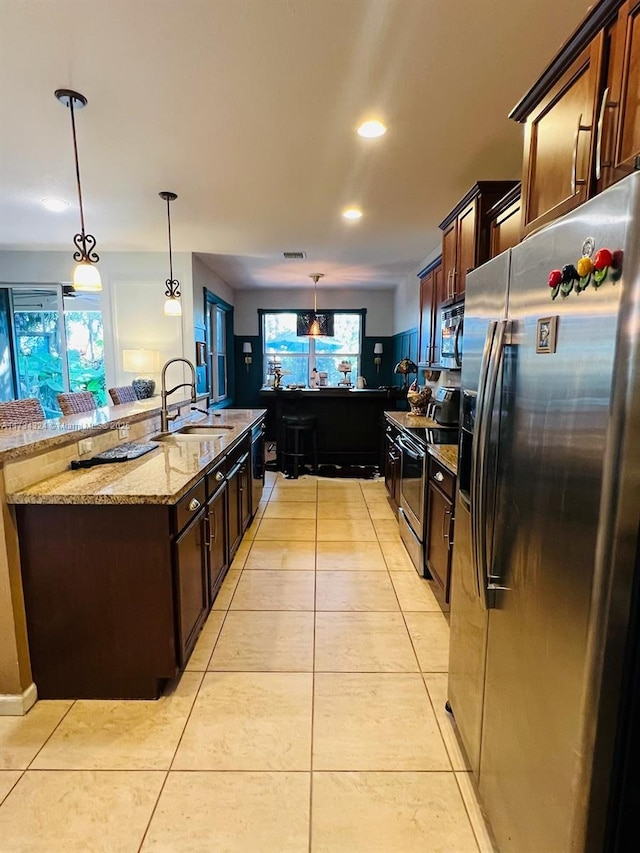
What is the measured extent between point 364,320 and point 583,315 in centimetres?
818

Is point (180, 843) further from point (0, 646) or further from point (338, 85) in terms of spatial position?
point (338, 85)

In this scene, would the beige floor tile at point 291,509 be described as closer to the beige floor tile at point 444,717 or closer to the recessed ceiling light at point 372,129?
the beige floor tile at point 444,717

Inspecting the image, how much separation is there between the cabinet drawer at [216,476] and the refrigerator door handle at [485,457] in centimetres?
148

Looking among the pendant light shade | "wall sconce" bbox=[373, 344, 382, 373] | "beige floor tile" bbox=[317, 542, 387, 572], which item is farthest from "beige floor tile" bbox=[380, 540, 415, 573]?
the pendant light shade

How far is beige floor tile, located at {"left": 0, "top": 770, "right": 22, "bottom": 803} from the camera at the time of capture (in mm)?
1520

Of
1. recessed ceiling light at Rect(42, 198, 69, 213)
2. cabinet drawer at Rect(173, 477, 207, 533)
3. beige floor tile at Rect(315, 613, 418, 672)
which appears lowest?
beige floor tile at Rect(315, 613, 418, 672)

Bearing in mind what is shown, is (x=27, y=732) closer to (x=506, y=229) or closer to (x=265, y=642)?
(x=265, y=642)

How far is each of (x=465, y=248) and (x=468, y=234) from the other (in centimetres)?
9

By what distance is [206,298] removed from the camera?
6.55 metres

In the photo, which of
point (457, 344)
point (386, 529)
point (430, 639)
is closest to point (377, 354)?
point (386, 529)

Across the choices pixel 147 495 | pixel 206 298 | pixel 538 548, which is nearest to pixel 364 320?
pixel 206 298

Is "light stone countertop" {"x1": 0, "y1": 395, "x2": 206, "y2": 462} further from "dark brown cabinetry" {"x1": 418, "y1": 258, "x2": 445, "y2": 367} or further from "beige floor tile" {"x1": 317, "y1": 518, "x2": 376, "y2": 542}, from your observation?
"dark brown cabinetry" {"x1": 418, "y1": 258, "x2": 445, "y2": 367}

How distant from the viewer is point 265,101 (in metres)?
2.34

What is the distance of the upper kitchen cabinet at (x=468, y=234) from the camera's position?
283cm
